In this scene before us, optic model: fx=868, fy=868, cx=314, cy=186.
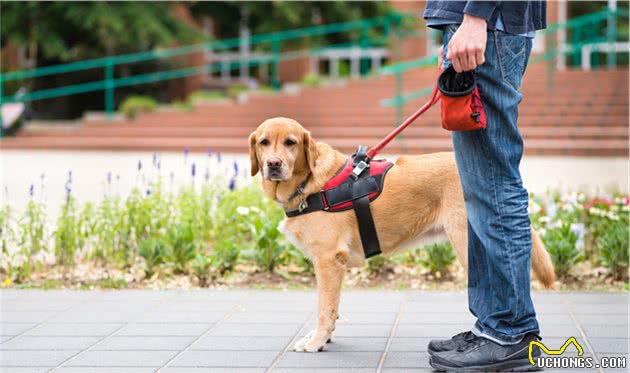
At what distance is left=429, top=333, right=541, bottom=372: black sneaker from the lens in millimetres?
3867

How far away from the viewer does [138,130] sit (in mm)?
18906

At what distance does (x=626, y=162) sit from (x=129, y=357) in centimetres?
1073

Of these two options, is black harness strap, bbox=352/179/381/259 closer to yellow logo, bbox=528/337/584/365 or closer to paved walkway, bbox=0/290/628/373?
paved walkway, bbox=0/290/628/373

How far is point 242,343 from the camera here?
4664mm

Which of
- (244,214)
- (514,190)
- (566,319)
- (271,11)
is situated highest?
(271,11)

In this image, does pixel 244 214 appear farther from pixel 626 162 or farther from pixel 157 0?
pixel 157 0

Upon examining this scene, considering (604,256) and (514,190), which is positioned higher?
(514,190)

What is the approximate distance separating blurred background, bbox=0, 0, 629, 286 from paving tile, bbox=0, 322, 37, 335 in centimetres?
131

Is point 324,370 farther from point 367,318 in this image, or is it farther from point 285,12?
point 285,12

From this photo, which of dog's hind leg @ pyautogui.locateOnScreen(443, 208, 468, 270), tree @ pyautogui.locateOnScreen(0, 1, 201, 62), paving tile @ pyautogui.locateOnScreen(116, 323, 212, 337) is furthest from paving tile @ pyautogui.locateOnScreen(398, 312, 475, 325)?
tree @ pyautogui.locateOnScreen(0, 1, 201, 62)

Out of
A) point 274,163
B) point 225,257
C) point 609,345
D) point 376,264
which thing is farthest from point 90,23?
point 609,345

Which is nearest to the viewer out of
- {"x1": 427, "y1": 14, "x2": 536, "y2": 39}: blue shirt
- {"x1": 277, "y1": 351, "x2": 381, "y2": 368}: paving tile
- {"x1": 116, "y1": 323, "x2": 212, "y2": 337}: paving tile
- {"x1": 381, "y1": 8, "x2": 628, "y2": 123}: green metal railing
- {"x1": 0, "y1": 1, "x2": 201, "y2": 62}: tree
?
{"x1": 427, "y1": 14, "x2": 536, "y2": 39}: blue shirt

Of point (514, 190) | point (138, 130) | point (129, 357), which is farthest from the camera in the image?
point (138, 130)

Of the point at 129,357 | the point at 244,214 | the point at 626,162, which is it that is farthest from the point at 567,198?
the point at 626,162
